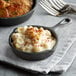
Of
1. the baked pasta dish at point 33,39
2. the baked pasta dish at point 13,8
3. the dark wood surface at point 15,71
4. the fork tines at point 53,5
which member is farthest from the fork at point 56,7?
the dark wood surface at point 15,71

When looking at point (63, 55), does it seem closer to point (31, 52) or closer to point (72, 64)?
point (72, 64)

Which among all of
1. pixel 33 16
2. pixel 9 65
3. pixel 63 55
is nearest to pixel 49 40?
pixel 63 55

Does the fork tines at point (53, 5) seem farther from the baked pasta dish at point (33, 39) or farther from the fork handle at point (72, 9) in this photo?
the baked pasta dish at point (33, 39)

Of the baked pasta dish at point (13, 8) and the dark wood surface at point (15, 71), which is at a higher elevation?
the baked pasta dish at point (13, 8)

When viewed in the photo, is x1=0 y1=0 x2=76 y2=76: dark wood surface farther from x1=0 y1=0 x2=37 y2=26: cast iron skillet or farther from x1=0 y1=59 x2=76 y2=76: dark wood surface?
x1=0 y1=0 x2=37 y2=26: cast iron skillet

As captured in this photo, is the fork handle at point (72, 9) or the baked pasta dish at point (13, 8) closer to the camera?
the baked pasta dish at point (13, 8)

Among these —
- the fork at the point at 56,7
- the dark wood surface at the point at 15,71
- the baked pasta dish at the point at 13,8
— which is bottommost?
the dark wood surface at the point at 15,71

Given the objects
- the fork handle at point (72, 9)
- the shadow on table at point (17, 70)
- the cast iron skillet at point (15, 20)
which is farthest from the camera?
the fork handle at point (72, 9)
